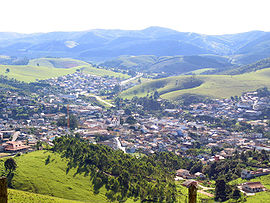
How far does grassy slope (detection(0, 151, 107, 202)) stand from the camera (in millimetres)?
47750

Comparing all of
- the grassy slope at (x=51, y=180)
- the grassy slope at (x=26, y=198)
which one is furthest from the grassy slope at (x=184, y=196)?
the grassy slope at (x=26, y=198)

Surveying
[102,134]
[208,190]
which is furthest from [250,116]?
[208,190]

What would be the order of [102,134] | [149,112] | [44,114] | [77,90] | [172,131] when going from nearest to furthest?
1. [102,134]
2. [172,131]
3. [44,114]
4. [149,112]
5. [77,90]

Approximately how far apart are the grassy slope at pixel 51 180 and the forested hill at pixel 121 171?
63.9 inches

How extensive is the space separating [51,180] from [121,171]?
38.6ft

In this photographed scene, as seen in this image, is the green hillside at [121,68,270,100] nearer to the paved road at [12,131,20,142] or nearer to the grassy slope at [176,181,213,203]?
the paved road at [12,131,20,142]

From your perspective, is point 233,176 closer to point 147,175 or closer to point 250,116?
point 147,175

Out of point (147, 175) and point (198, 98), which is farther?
point (198, 98)

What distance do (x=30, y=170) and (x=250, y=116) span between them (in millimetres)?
96187

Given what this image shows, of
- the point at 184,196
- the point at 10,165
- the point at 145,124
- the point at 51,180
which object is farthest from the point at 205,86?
the point at 10,165

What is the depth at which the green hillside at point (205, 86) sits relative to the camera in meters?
165

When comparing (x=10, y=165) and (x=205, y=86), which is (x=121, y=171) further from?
(x=205, y=86)

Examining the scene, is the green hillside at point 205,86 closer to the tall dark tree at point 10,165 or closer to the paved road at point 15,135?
the paved road at point 15,135

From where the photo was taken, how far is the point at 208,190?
54844 mm
